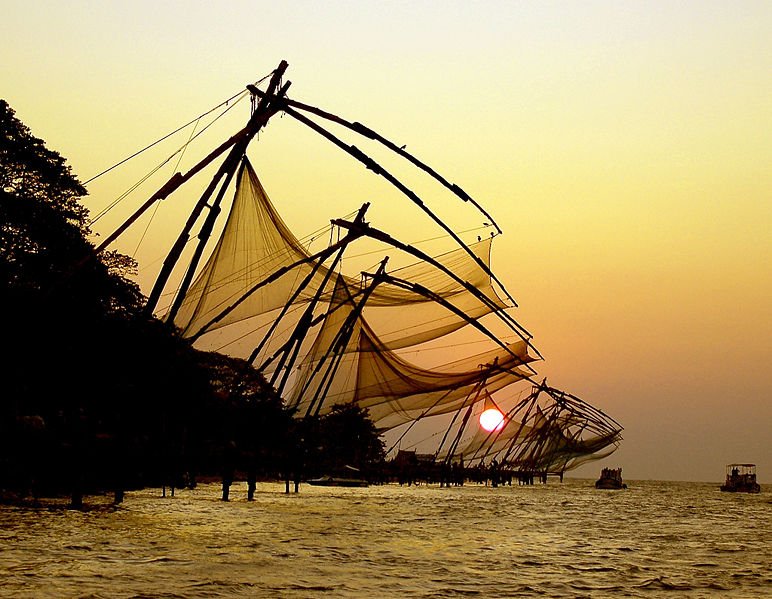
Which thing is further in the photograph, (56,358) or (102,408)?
(56,358)

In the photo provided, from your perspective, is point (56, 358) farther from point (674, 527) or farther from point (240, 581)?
point (674, 527)

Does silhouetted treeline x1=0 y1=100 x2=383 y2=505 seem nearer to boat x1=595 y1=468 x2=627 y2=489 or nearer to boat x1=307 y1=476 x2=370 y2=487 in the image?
boat x1=307 y1=476 x2=370 y2=487

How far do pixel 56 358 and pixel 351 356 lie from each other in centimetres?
919

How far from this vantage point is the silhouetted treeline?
12.1 m

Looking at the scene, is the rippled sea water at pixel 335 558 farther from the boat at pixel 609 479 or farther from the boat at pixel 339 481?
the boat at pixel 609 479

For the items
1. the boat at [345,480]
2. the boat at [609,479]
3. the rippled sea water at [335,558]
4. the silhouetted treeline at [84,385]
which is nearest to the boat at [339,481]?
the boat at [345,480]

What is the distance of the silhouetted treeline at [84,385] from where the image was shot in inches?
478

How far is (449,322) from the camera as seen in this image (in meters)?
19.3

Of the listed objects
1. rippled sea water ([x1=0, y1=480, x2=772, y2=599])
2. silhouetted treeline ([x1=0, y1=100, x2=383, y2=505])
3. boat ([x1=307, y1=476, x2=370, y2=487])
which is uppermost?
silhouetted treeline ([x1=0, y1=100, x2=383, y2=505])

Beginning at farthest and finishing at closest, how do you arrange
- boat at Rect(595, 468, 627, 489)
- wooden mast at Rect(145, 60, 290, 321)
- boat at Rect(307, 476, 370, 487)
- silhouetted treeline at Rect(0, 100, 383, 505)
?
boat at Rect(595, 468, 627, 489)
boat at Rect(307, 476, 370, 487)
silhouetted treeline at Rect(0, 100, 383, 505)
wooden mast at Rect(145, 60, 290, 321)

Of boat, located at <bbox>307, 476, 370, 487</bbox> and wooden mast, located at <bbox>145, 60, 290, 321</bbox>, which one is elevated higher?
wooden mast, located at <bbox>145, 60, 290, 321</bbox>

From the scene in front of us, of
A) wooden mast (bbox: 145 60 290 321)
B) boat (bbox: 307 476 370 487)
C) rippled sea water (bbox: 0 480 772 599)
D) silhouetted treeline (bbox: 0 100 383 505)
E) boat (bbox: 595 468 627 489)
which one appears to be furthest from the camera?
boat (bbox: 595 468 627 489)

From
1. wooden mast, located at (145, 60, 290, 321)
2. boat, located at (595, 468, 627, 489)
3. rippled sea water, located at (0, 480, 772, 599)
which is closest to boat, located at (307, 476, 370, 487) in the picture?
rippled sea water, located at (0, 480, 772, 599)

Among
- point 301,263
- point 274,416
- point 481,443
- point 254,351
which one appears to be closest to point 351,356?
point 274,416
